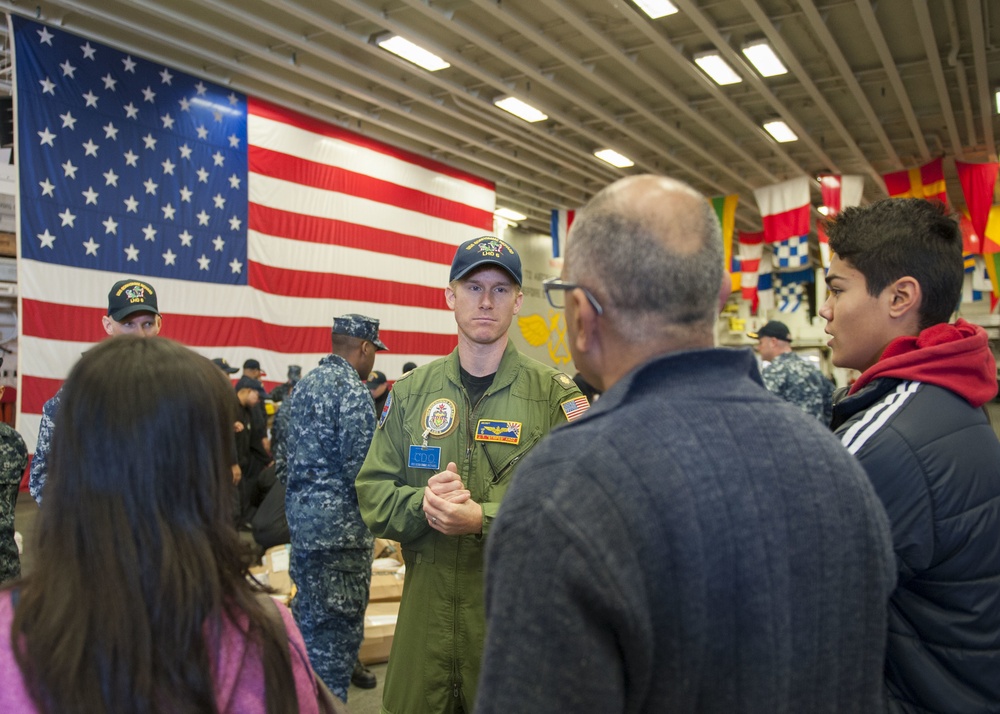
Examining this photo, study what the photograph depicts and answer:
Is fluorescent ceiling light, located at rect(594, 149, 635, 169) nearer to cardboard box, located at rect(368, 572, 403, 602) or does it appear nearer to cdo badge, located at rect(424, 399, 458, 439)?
cardboard box, located at rect(368, 572, 403, 602)

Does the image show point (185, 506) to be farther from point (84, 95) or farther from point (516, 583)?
point (84, 95)

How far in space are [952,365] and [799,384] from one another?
4129 mm

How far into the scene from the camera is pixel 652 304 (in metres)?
0.89

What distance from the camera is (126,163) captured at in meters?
7.09

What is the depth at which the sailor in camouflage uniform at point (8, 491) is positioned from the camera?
9.80 feet

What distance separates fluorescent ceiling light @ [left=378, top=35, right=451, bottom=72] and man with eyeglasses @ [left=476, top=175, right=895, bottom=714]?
24.3ft

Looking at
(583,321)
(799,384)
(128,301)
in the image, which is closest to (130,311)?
(128,301)

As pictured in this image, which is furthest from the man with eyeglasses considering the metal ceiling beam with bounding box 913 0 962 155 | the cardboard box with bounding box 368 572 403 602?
the metal ceiling beam with bounding box 913 0 962 155

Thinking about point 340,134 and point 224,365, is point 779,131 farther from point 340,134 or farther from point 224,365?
point 224,365

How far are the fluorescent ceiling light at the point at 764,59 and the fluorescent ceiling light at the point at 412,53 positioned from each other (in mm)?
3443

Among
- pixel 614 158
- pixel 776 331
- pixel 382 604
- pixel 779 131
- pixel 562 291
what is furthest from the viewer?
pixel 614 158

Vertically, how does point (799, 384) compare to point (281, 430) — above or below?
above

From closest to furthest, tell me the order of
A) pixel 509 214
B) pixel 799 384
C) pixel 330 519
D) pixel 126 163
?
pixel 330 519, pixel 799 384, pixel 126 163, pixel 509 214

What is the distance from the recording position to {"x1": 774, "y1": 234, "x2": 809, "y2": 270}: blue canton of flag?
36.1ft
